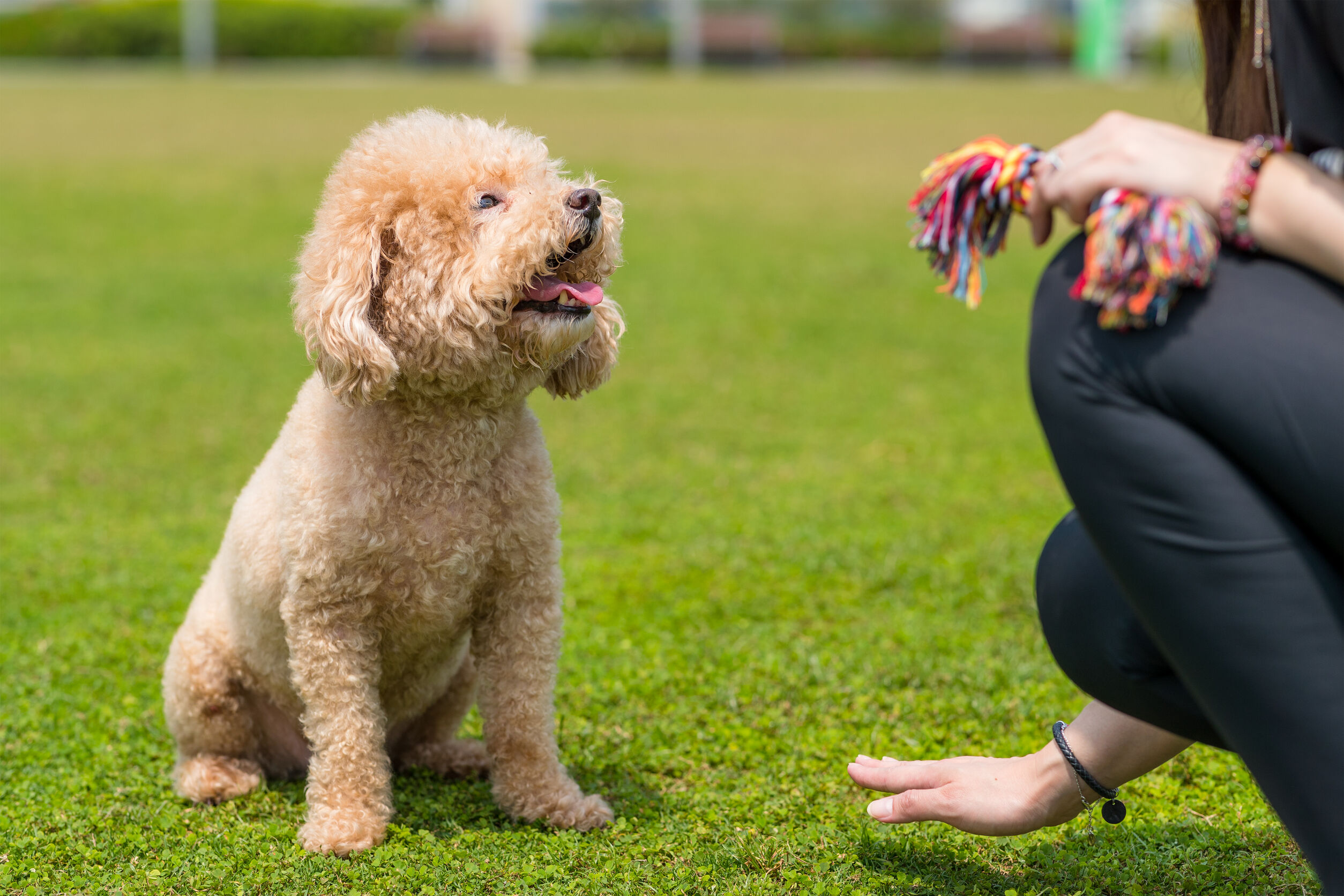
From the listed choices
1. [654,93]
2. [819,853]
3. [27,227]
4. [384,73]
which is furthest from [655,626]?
[384,73]

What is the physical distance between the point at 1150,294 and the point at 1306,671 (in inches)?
20.0

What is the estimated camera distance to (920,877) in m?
2.67

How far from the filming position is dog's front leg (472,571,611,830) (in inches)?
117

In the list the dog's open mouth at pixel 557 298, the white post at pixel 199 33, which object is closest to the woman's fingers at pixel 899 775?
the dog's open mouth at pixel 557 298

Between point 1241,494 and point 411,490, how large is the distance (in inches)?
66.1

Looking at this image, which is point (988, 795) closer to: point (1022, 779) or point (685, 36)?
point (1022, 779)

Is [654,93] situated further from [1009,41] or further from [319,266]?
→ [319,266]

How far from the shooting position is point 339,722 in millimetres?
2908

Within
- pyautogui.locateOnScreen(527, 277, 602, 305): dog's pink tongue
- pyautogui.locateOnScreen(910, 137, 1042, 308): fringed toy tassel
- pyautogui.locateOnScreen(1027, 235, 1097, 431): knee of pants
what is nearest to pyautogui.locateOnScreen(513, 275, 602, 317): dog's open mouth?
pyautogui.locateOnScreen(527, 277, 602, 305): dog's pink tongue

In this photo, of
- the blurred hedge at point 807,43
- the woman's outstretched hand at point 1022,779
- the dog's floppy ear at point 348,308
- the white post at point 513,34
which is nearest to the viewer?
the woman's outstretched hand at point 1022,779

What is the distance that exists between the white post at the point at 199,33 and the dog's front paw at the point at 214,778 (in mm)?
46181

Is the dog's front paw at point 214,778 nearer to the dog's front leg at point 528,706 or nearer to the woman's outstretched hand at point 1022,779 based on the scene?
the dog's front leg at point 528,706

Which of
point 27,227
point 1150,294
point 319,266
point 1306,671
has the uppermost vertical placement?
point 1150,294

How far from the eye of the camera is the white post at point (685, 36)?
4997 cm
